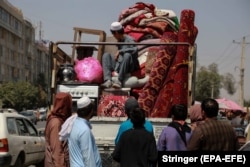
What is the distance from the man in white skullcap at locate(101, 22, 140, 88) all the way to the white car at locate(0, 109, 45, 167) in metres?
2.35

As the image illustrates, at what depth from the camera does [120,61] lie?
928cm

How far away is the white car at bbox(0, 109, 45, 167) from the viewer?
9998 mm

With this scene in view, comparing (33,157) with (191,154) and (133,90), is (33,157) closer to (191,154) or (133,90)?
(133,90)

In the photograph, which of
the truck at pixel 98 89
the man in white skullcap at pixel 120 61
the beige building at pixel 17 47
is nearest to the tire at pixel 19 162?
the truck at pixel 98 89

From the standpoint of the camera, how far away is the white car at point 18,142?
394 inches

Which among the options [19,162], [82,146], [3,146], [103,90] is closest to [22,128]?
[19,162]

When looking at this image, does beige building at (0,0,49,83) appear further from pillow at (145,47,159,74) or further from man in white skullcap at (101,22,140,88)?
man in white skullcap at (101,22,140,88)

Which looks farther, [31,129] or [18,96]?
[18,96]

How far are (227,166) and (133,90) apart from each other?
4764 mm

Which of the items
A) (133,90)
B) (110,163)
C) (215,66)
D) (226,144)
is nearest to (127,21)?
(133,90)

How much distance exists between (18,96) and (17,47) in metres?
27.5

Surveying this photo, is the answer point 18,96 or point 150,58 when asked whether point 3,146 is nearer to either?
point 150,58

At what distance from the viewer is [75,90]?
883 centimetres

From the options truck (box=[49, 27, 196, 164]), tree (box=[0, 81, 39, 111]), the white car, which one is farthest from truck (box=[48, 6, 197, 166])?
tree (box=[0, 81, 39, 111])
